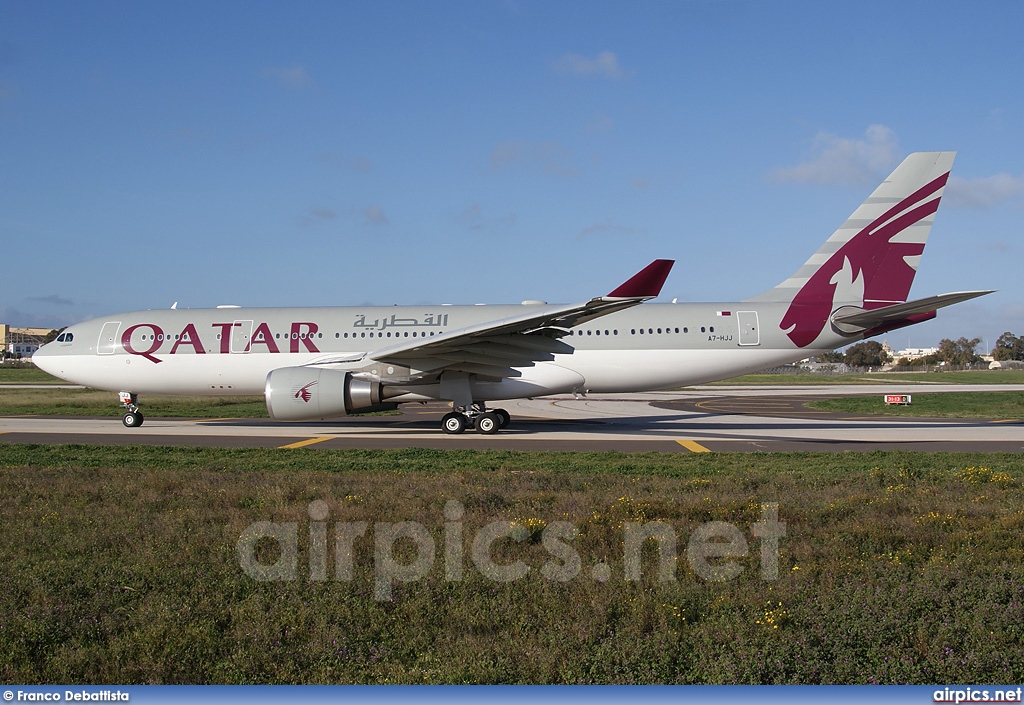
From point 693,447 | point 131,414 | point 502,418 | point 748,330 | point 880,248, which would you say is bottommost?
point 693,447

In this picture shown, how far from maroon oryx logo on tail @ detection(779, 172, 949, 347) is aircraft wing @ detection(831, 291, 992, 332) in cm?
38

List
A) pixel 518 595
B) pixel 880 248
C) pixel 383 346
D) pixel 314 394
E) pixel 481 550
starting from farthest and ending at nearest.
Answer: pixel 383 346 → pixel 880 248 → pixel 314 394 → pixel 481 550 → pixel 518 595

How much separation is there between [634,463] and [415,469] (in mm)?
3460

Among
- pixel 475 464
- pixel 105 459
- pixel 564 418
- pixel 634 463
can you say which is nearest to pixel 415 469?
pixel 475 464

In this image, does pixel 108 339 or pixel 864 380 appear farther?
pixel 864 380

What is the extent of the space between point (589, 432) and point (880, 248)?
8662 millimetres

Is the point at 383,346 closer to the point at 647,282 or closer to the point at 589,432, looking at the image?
the point at 589,432

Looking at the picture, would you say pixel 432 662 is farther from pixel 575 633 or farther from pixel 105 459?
pixel 105 459

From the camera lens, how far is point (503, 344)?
17.3 metres

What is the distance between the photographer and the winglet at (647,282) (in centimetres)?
1441

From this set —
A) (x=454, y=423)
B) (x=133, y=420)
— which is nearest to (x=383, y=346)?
(x=454, y=423)

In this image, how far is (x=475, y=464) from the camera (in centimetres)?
1223

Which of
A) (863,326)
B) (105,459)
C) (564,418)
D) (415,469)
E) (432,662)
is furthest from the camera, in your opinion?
(564,418)

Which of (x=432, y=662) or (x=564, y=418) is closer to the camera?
(x=432, y=662)
